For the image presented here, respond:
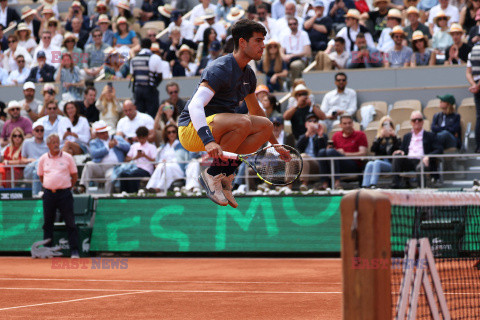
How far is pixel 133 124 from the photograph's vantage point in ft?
59.3

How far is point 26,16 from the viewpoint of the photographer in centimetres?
2464

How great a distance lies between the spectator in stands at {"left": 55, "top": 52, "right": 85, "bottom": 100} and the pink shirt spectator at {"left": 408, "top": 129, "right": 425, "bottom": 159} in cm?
941

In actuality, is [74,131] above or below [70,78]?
below

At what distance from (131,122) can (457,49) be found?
7243 mm

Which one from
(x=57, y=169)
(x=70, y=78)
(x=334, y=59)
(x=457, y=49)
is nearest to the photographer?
(x=57, y=169)

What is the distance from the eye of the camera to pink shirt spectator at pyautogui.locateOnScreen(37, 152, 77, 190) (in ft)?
51.1

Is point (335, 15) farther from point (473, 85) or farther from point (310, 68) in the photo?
point (473, 85)

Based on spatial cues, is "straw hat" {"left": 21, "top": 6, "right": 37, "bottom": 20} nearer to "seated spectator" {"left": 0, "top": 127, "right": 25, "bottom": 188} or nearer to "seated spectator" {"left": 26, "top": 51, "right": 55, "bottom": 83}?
"seated spectator" {"left": 26, "top": 51, "right": 55, "bottom": 83}

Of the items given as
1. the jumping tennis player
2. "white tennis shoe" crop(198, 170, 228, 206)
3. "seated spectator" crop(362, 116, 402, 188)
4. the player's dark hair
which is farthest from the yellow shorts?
"seated spectator" crop(362, 116, 402, 188)

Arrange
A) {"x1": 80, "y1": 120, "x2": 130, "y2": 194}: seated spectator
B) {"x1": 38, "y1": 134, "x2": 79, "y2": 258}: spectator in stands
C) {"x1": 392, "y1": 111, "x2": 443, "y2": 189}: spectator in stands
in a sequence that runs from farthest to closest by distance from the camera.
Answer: {"x1": 80, "y1": 120, "x2": 130, "y2": 194}: seated spectator
{"x1": 38, "y1": 134, "x2": 79, "y2": 258}: spectator in stands
{"x1": 392, "y1": 111, "x2": 443, "y2": 189}: spectator in stands

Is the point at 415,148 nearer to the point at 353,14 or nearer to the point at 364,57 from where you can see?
the point at 364,57

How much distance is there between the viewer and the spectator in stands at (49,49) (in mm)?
21842

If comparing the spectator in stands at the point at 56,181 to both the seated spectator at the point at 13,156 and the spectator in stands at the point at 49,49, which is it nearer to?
the seated spectator at the point at 13,156

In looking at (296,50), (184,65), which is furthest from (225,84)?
(184,65)
